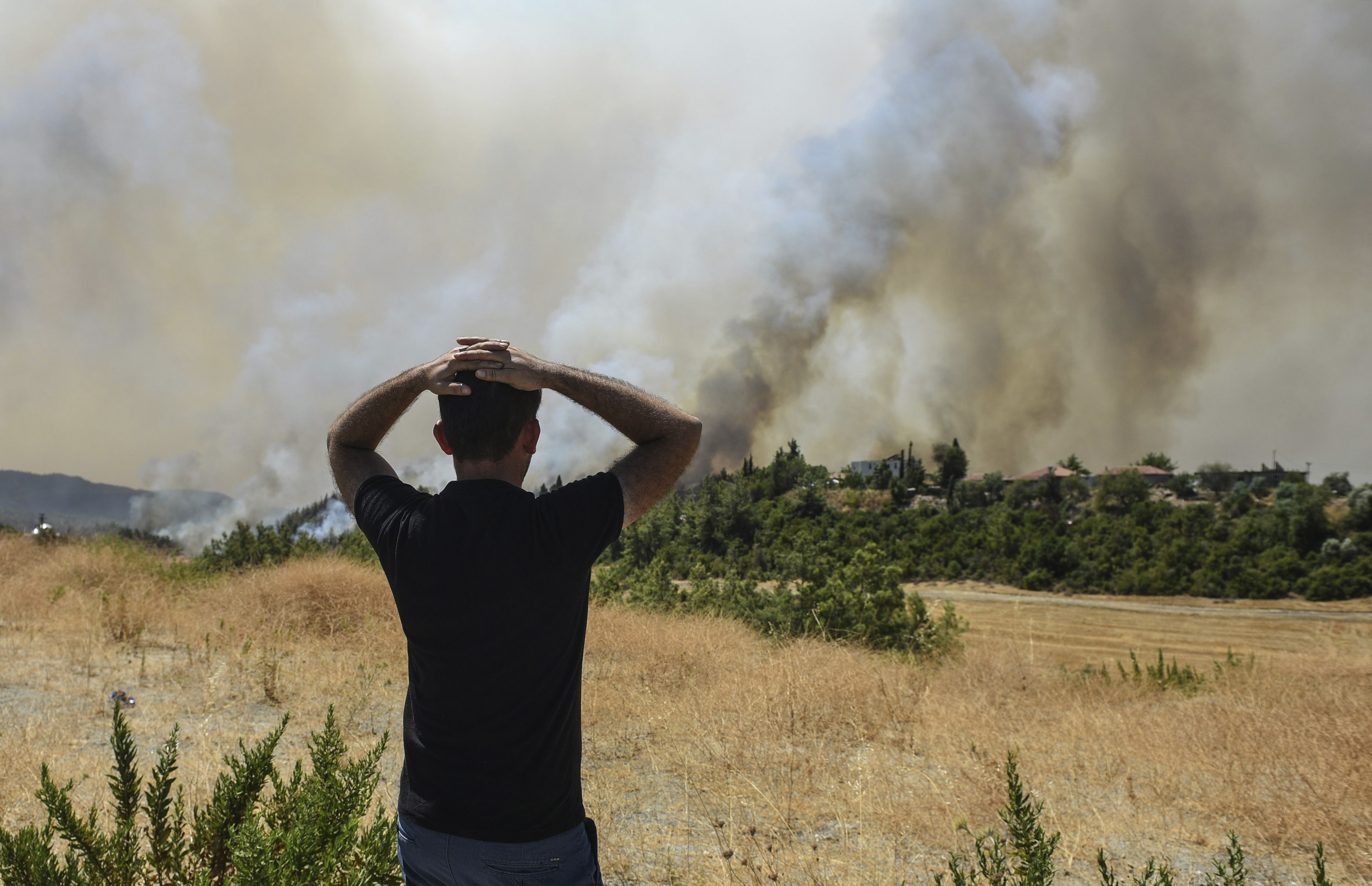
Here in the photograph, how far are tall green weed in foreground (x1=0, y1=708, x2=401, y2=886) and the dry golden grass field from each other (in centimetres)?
179

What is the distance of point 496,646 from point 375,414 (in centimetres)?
70

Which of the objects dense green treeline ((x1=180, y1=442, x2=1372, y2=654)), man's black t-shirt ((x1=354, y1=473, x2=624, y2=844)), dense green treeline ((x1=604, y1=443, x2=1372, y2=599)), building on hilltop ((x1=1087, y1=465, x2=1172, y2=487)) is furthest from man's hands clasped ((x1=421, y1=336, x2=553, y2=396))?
building on hilltop ((x1=1087, y1=465, x2=1172, y2=487))

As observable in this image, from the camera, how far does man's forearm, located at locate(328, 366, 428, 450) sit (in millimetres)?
1802

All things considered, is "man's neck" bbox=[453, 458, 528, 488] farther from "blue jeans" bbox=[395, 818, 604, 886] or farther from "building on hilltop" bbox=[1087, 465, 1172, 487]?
"building on hilltop" bbox=[1087, 465, 1172, 487]

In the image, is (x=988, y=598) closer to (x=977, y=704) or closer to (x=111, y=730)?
(x=977, y=704)

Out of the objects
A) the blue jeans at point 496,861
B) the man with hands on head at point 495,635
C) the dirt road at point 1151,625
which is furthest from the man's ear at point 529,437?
the dirt road at point 1151,625

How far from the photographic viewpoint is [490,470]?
62.4 inches

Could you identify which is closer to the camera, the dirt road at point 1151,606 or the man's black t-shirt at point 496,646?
the man's black t-shirt at point 496,646

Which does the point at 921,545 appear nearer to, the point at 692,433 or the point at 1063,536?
the point at 1063,536

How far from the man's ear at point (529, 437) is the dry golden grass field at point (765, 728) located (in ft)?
9.34

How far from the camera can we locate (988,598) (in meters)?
32.1

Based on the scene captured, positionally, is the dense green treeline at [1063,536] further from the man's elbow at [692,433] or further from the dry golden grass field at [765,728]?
the man's elbow at [692,433]

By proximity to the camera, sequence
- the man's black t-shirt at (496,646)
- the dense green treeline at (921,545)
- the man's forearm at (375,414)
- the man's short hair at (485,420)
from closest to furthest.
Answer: the man's black t-shirt at (496,646) → the man's short hair at (485,420) → the man's forearm at (375,414) → the dense green treeline at (921,545)

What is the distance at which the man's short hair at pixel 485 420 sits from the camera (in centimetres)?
157
